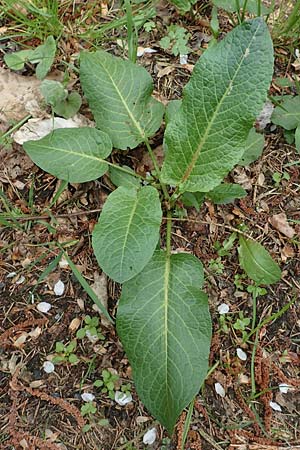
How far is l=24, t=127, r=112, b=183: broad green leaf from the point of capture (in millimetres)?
1790

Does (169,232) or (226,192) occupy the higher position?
(226,192)

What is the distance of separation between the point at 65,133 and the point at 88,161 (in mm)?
121

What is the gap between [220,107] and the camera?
1690mm

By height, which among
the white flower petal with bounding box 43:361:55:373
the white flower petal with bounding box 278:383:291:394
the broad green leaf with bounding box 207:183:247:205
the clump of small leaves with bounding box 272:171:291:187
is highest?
the broad green leaf with bounding box 207:183:247:205

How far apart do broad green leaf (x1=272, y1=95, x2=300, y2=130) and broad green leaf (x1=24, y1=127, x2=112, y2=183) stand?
2.34 ft

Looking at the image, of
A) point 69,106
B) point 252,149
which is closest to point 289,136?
point 252,149

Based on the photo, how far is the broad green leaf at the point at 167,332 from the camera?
1.60 metres

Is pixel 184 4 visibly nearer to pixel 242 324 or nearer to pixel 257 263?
pixel 257 263

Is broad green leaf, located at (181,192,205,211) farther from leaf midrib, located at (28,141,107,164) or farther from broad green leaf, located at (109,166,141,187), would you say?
leaf midrib, located at (28,141,107,164)

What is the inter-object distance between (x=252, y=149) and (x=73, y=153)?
669 millimetres

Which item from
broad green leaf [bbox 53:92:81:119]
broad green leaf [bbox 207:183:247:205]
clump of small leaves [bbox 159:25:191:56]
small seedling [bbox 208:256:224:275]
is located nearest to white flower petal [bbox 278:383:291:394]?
small seedling [bbox 208:256:224:275]

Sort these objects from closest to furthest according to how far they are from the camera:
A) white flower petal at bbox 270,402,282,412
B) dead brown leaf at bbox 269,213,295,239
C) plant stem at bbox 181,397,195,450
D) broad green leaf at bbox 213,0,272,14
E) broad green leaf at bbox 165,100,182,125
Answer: plant stem at bbox 181,397,195,450 < white flower petal at bbox 270,402,282,412 < broad green leaf at bbox 165,100,182,125 < dead brown leaf at bbox 269,213,295,239 < broad green leaf at bbox 213,0,272,14

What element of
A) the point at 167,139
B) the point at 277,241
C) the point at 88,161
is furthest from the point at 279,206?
the point at 88,161

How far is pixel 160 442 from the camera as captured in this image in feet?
5.69
